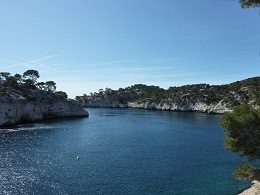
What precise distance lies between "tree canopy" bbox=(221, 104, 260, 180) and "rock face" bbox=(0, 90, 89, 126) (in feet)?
324

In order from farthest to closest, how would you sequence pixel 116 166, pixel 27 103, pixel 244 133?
pixel 27 103, pixel 116 166, pixel 244 133

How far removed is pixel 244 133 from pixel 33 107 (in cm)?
11635

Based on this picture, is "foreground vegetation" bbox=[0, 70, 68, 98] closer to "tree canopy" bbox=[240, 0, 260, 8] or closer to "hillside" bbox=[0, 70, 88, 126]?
"hillside" bbox=[0, 70, 88, 126]

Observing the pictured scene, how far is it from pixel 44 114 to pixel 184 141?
302 feet

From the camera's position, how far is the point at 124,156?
52.2 meters

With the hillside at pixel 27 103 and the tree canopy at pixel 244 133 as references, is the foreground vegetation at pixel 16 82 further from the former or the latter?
the tree canopy at pixel 244 133

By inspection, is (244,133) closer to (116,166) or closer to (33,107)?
(116,166)

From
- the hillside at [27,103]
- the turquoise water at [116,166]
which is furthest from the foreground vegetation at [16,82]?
the turquoise water at [116,166]

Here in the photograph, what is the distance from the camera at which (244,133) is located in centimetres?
1977

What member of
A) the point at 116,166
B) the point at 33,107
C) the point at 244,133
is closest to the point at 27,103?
the point at 33,107

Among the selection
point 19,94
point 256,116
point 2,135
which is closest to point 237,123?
point 256,116

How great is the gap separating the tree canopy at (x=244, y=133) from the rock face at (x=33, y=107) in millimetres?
98874

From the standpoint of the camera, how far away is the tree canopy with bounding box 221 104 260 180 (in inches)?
770

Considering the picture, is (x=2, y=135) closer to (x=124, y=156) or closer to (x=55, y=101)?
(x=124, y=156)
